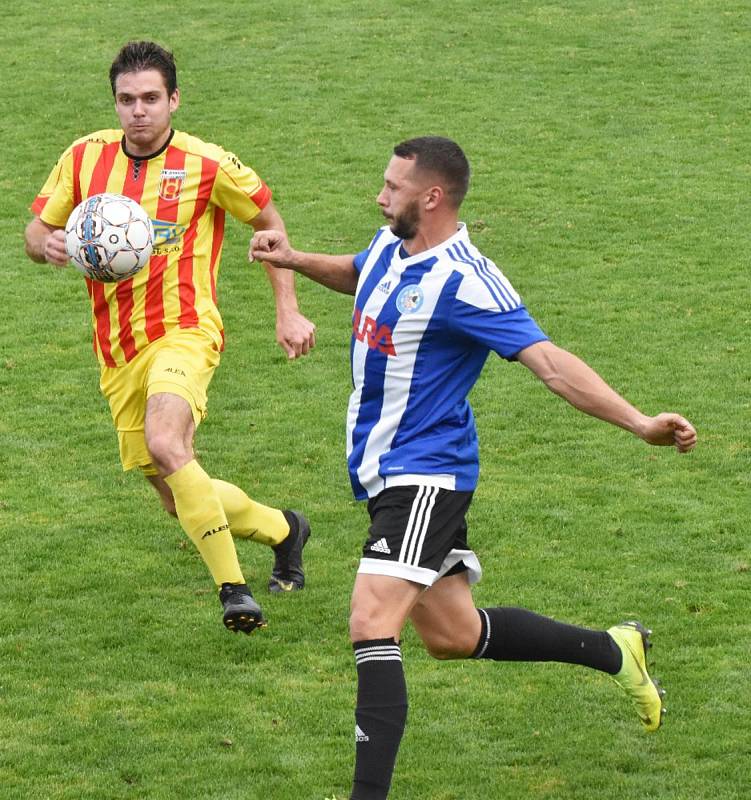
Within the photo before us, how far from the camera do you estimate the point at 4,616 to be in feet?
24.1

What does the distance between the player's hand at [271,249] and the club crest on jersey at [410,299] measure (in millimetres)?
671

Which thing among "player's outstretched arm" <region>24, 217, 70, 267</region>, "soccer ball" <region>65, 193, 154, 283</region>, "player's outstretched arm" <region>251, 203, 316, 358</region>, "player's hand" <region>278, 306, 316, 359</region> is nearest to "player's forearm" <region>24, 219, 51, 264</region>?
"player's outstretched arm" <region>24, 217, 70, 267</region>

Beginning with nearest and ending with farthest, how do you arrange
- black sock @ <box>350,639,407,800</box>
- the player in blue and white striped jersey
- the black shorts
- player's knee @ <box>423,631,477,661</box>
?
black sock @ <box>350,639,407,800</box> < the player in blue and white striped jersey < the black shorts < player's knee @ <box>423,631,477,661</box>

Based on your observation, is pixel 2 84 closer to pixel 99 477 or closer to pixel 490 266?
pixel 99 477

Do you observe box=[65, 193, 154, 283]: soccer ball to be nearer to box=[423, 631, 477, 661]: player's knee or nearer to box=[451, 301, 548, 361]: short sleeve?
box=[451, 301, 548, 361]: short sleeve

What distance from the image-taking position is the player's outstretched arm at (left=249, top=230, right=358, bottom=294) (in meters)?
6.01

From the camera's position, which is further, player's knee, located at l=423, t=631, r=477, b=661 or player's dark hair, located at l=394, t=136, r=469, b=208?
player's knee, located at l=423, t=631, r=477, b=661

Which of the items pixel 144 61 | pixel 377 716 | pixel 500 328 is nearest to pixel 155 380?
pixel 144 61

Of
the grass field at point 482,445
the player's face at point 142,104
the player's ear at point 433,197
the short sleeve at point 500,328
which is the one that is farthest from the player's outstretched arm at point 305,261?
the grass field at point 482,445

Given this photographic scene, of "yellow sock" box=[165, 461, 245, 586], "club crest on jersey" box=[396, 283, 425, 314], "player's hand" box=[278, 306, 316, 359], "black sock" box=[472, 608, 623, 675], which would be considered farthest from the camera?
"yellow sock" box=[165, 461, 245, 586]

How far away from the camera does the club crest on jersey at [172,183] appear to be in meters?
7.33

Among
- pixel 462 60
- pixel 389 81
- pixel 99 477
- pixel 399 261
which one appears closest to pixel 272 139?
pixel 389 81

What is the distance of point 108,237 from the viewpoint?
676 centimetres

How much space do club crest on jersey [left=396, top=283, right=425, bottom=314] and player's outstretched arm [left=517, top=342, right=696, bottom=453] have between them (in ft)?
1.47
